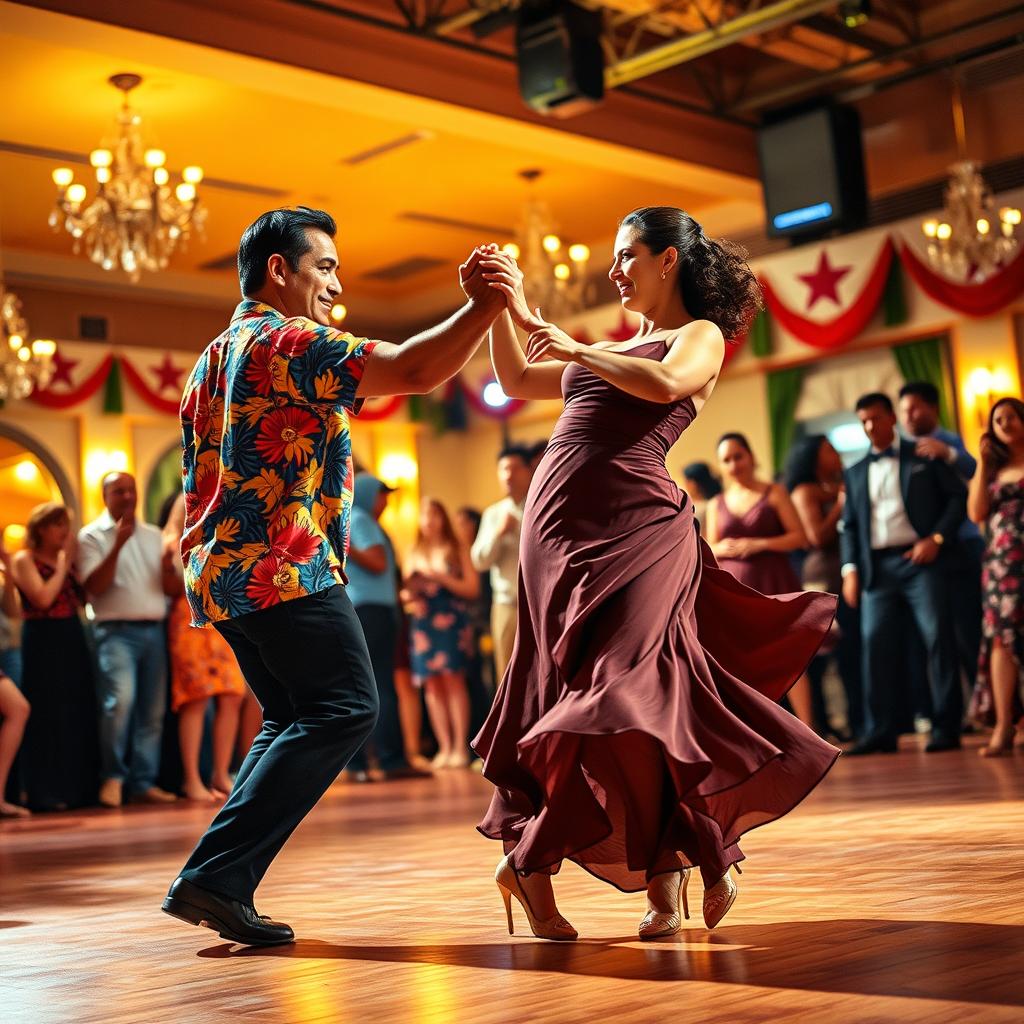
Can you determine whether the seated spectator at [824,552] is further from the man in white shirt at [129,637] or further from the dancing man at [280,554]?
the dancing man at [280,554]

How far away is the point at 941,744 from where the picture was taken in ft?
20.5

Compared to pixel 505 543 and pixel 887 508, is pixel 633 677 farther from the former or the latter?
pixel 505 543

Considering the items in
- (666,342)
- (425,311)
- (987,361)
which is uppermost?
(425,311)

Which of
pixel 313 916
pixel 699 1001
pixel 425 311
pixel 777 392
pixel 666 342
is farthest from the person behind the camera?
pixel 425 311

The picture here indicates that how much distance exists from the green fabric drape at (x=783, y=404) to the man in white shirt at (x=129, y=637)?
19.1 ft

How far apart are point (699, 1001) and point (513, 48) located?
7831 mm

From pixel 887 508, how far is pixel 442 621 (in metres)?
2.42

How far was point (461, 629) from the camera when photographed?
7.68 metres

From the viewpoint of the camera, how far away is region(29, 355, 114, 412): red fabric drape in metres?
11.5

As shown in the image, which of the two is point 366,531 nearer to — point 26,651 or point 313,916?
point 26,651

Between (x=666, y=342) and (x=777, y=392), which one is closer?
(x=666, y=342)

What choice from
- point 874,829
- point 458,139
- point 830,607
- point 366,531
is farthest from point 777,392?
point 830,607

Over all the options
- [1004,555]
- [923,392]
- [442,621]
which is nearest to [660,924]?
[1004,555]

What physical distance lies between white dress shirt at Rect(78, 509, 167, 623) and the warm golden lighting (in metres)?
5.74
